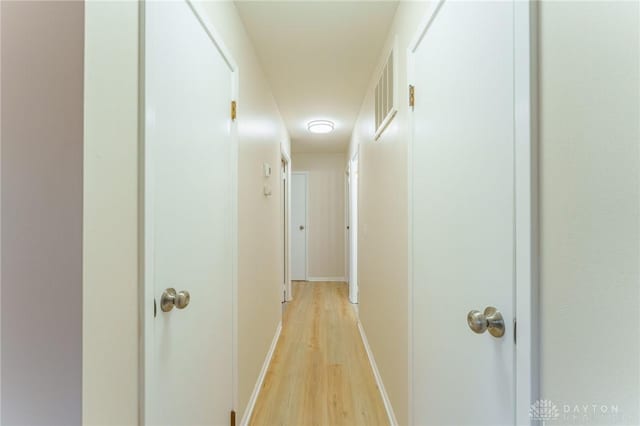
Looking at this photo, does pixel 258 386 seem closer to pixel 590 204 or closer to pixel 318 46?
pixel 590 204

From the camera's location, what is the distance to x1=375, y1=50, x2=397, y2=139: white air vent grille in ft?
5.56

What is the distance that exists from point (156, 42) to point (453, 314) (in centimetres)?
125

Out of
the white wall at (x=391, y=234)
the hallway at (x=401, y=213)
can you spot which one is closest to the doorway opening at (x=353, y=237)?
the white wall at (x=391, y=234)

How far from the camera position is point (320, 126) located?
3590 mm

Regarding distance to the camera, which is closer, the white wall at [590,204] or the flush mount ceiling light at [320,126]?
the white wall at [590,204]

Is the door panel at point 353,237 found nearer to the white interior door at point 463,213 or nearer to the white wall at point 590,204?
the white interior door at point 463,213

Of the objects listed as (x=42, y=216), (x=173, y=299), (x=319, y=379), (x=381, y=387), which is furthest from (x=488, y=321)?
(x=319, y=379)

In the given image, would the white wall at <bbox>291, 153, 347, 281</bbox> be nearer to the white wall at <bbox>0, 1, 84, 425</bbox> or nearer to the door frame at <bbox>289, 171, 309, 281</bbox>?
the door frame at <bbox>289, 171, 309, 281</bbox>

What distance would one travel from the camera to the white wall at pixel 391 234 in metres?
1.42

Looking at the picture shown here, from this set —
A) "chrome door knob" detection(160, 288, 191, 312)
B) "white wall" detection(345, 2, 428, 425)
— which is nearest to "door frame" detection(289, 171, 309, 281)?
"white wall" detection(345, 2, 428, 425)

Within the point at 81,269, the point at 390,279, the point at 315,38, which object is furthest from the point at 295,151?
the point at 81,269

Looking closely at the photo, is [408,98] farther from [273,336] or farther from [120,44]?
[273,336]

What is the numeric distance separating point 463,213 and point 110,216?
0.96 meters

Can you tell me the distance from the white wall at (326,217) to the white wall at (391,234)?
8.73 feet
